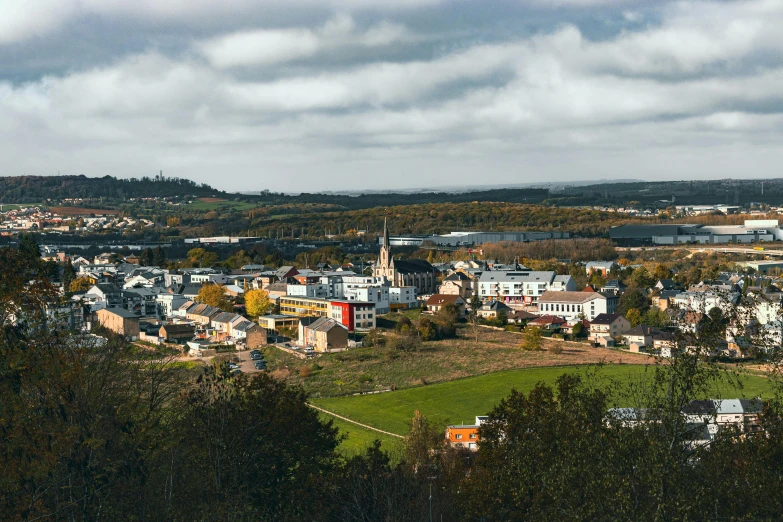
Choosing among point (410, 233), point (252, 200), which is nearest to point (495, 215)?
point (410, 233)

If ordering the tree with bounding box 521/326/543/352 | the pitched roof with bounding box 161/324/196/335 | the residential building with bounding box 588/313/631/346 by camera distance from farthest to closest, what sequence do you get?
the pitched roof with bounding box 161/324/196/335 < the residential building with bounding box 588/313/631/346 < the tree with bounding box 521/326/543/352

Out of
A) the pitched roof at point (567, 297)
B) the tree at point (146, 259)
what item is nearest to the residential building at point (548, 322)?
the pitched roof at point (567, 297)

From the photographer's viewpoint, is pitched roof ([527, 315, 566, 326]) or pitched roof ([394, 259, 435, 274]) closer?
pitched roof ([527, 315, 566, 326])

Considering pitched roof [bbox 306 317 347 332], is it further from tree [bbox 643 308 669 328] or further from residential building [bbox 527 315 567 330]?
tree [bbox 643 308 669 328]

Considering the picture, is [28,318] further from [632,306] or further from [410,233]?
[410,233]

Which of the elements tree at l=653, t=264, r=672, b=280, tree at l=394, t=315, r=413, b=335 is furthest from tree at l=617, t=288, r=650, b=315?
tree at l=394, t=315, r=413, b=335

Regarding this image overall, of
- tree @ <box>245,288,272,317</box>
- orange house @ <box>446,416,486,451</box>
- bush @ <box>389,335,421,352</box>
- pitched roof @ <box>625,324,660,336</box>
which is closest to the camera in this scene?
orange house @ <box>446,416,486,451</box>
